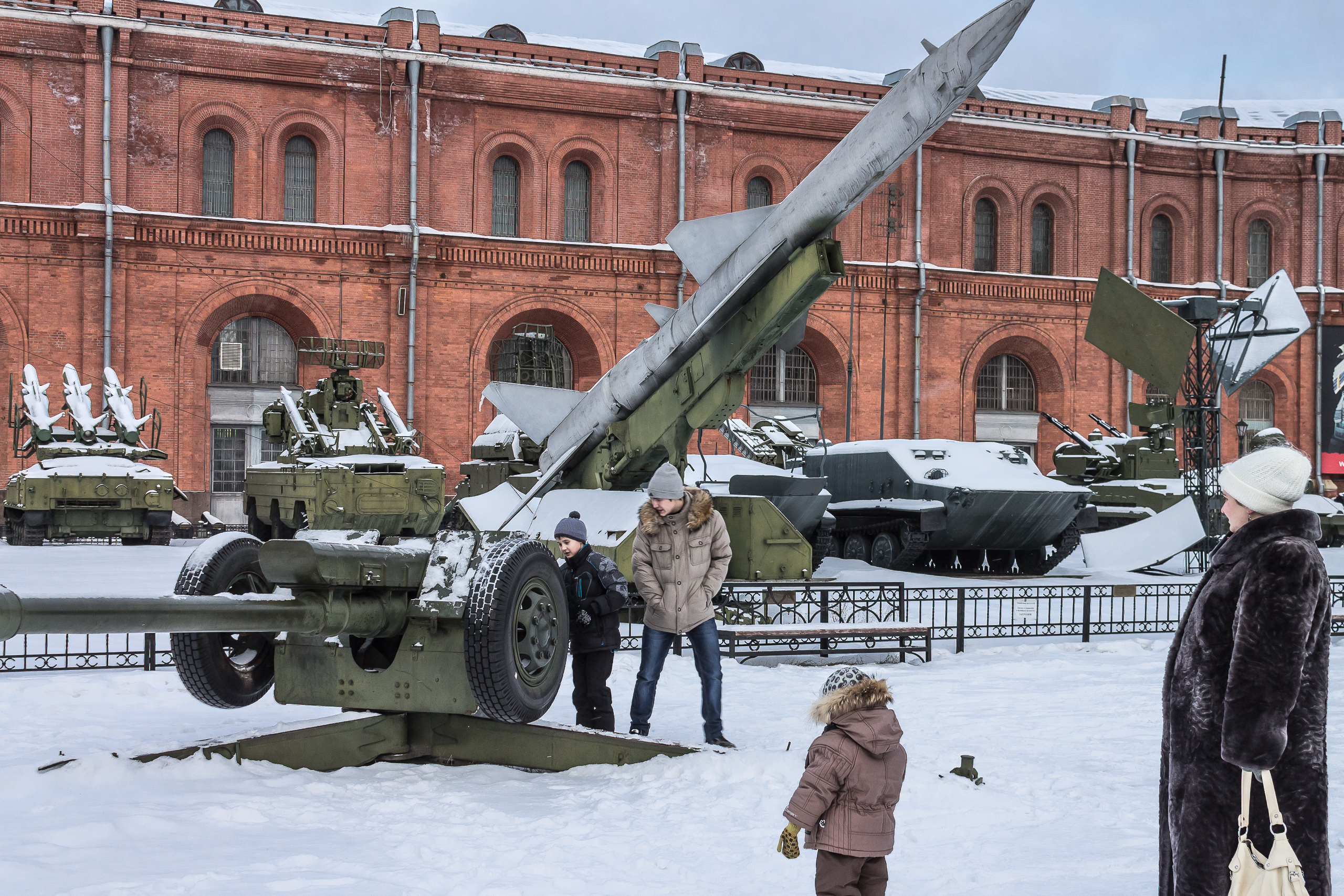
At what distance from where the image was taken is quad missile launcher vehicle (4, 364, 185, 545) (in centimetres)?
1862

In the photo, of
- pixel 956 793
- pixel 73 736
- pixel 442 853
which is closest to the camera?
pixel 442 853

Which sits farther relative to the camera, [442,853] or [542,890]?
[442,853]

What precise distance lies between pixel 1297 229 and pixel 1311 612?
106 ft

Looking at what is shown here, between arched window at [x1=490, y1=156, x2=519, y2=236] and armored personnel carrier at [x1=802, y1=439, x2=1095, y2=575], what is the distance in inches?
470

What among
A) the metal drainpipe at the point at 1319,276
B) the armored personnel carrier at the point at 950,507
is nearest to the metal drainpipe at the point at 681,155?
the armored personnel carrier at the point at 950,507

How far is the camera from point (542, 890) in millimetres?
3930

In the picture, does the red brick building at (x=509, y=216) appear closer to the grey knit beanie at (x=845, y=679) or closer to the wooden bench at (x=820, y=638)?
the wooden bench at (x=820, y=638)

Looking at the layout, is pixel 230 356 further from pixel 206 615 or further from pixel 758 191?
pixel 206 615

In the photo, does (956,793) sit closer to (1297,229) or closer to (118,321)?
(118,321)

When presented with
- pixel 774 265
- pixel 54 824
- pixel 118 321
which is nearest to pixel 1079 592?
pixel 774 265

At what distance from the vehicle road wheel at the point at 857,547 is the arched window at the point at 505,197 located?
12570 mm

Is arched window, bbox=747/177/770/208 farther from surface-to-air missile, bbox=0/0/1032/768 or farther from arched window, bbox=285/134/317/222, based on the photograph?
surface-to-air missile, bbox=0/0/1032/768

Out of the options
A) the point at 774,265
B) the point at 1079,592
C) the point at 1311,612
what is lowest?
the point at 1079,592

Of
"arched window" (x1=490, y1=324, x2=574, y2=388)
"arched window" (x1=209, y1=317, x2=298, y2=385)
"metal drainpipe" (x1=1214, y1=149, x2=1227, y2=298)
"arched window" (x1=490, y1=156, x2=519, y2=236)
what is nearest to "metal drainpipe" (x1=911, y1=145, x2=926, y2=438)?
"arched window" (x1=490, y1=324, x2=574, y2=388)
